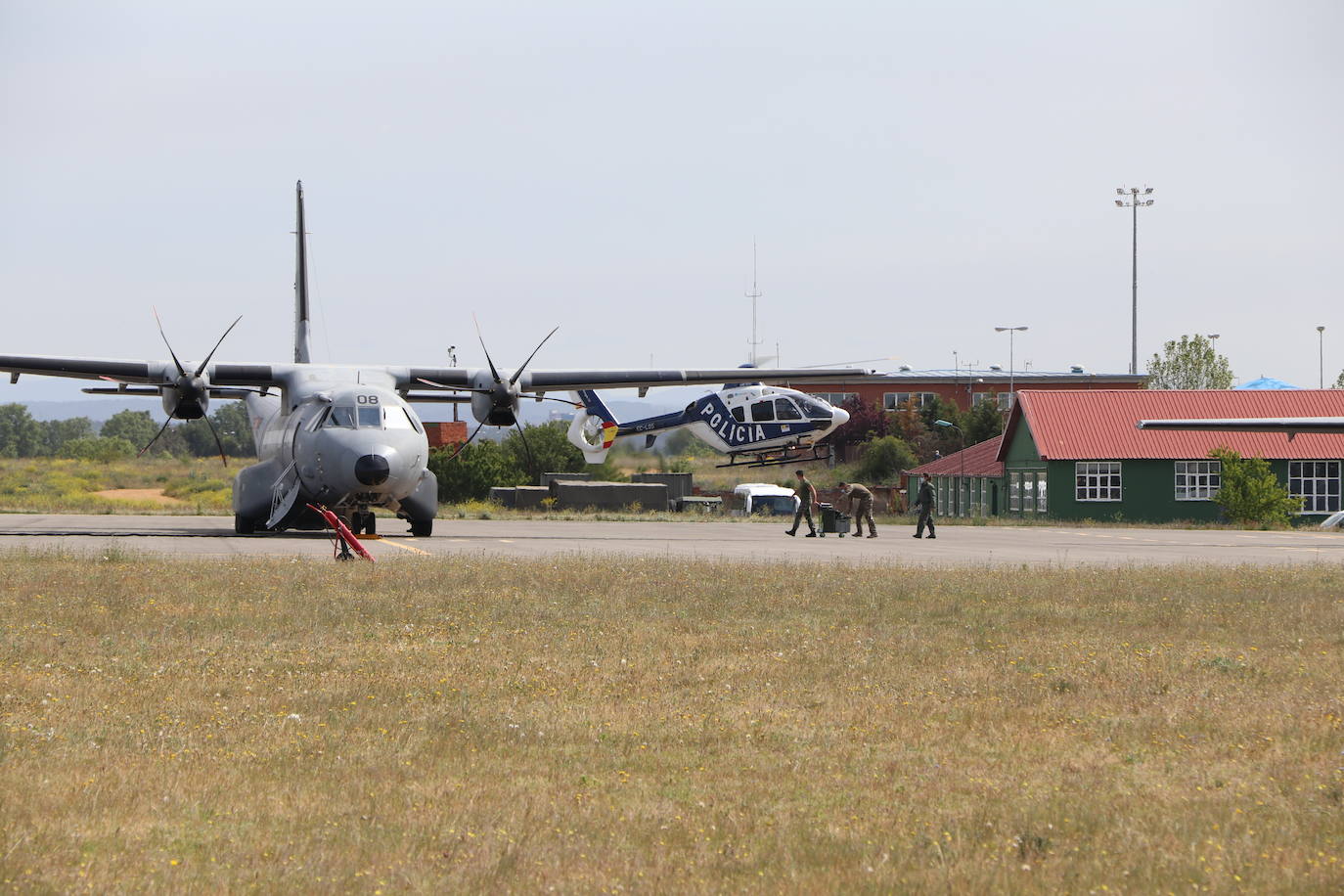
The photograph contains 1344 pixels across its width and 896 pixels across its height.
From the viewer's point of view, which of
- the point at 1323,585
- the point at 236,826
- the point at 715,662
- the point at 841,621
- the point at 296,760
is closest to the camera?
the point at 236,826

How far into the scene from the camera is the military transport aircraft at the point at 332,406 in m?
27.3

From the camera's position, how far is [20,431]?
590ft

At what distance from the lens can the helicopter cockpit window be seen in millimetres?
65625

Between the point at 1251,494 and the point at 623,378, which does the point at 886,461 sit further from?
the point at 623,378

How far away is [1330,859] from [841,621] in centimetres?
932

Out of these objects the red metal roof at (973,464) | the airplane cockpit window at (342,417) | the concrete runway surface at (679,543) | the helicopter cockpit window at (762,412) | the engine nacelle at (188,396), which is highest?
the helicopter cockpit window at (762,412)

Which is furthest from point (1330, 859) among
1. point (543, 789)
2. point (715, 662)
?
point (715, 662)

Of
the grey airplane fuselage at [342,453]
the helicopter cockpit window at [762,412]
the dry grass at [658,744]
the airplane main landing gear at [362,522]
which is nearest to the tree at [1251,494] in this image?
the helicopter cockpit window at [762,412]

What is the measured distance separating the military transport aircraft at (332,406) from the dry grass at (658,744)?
9494 mm

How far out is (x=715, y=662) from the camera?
13250mm

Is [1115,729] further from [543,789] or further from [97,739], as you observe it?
[97,739]

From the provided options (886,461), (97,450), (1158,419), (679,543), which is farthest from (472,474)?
(97,450)

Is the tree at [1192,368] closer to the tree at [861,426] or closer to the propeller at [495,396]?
the tree at [861,426]

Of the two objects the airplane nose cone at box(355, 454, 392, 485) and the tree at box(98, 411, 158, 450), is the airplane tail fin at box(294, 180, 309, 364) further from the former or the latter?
the tree at box(98, 411, 158, 450)
